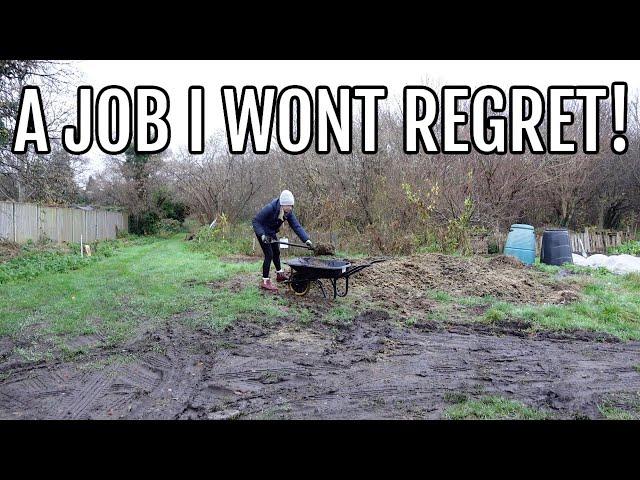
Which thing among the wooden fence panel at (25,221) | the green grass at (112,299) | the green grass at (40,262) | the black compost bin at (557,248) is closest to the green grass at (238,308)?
the green grass at (112,299)

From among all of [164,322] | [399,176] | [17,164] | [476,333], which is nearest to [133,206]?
[17,164]

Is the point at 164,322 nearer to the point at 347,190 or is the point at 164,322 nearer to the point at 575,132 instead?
the point at 347,190

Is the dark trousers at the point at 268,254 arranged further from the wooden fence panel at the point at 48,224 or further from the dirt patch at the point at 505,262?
the wooden fence panel at the point at 48,224

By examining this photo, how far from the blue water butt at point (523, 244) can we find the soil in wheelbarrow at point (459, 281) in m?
1.24

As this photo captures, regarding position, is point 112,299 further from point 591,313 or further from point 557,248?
point 557,248

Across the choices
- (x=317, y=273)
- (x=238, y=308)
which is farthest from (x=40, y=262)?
(x=317, y=273)

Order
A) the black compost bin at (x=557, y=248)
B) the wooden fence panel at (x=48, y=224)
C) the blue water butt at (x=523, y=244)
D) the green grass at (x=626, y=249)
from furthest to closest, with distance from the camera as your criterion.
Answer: the wooden fence panel at (x=48, y=224), the green grass at (x=626, y=249), the black compost bin at (x=557, y=248), the blue water butt at (x=523, y=244)

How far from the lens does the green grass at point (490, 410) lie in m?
3.14

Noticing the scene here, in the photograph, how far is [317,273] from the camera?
6.86 meters

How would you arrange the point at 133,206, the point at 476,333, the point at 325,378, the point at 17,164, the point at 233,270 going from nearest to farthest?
the point at 325,378, the point at 476,333, the point at 233,270, the point at 17,164, the point at 133,206

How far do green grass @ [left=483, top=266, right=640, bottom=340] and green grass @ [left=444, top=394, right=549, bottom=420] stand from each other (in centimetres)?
280

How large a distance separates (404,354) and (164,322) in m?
3.22

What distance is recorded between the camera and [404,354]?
4.70 metres

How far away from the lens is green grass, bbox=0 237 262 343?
5578 mm
